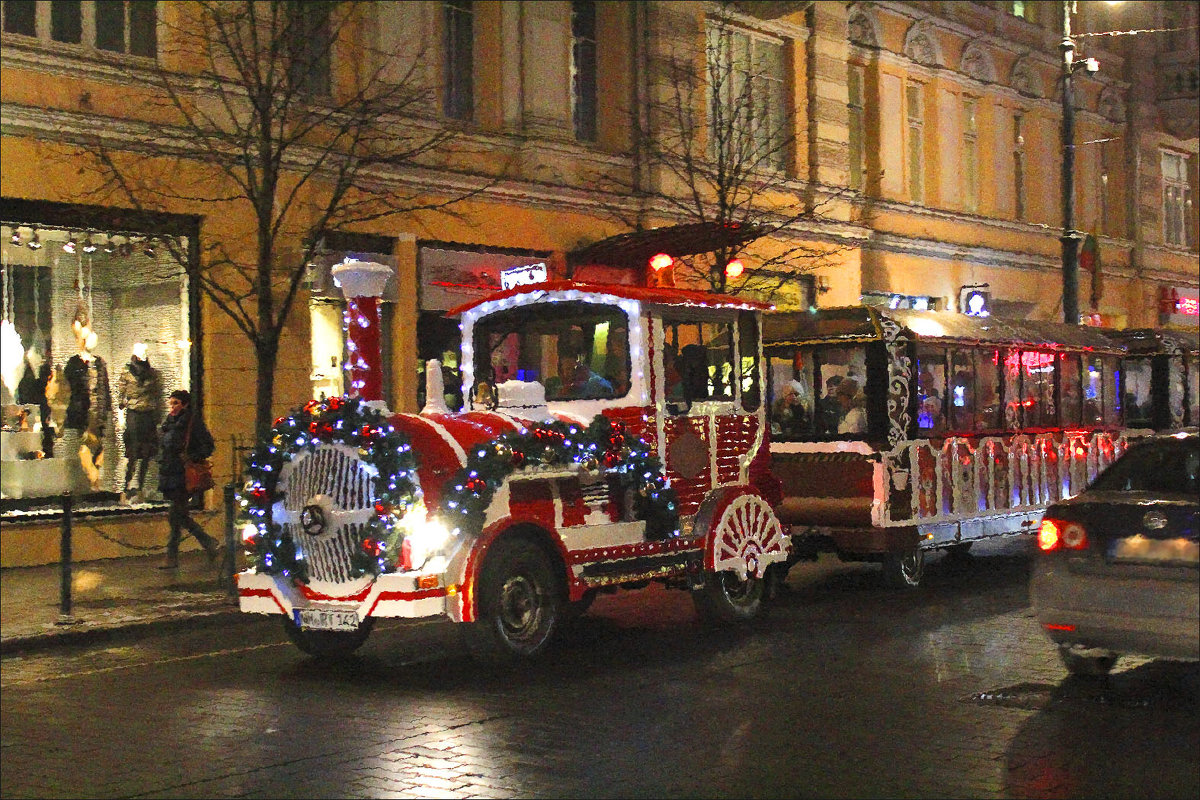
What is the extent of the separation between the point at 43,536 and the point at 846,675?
9817 mm

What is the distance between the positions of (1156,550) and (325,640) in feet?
18.2

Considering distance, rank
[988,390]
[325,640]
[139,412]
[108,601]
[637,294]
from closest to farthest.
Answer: [325,640] → [637,294] → [108,601] → [988,390] → [139,412]

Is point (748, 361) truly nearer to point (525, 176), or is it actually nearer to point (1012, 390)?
point (1012, 390)

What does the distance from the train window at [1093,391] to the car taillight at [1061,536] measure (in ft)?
30.5

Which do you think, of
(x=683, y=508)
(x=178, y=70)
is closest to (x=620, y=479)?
(x=683, y=508)

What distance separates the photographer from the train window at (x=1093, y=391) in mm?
17156

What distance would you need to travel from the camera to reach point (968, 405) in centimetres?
1477

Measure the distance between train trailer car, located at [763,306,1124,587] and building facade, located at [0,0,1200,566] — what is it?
3649mm

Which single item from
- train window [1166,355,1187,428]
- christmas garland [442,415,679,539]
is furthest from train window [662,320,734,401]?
train window [1166,355,1187,428]

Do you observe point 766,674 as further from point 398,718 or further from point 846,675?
point 398,718

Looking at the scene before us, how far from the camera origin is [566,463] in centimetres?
997

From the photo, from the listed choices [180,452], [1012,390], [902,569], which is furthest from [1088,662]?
[180,452]

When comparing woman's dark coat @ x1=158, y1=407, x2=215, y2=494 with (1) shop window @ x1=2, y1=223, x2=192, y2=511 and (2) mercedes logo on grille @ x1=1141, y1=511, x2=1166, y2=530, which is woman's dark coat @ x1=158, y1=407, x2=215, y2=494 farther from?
(2) mercedes logo on grille @ x1=1141, y1=511, x2=1166, y2=530

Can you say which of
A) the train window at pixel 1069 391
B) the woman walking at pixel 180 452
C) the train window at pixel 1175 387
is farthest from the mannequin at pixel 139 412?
the train window at pixel 1175 387
